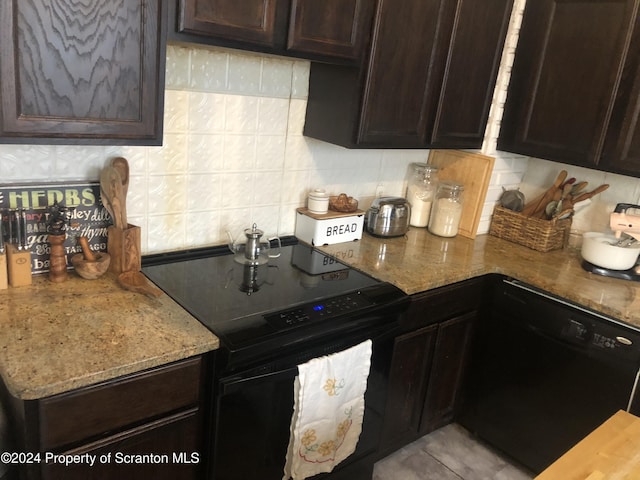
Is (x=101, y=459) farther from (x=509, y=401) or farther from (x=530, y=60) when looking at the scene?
(x=530, y=60)

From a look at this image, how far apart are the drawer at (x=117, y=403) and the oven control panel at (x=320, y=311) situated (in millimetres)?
271

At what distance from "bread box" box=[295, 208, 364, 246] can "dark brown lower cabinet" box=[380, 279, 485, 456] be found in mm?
465

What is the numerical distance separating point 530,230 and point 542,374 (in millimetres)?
702

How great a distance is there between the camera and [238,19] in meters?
1.51

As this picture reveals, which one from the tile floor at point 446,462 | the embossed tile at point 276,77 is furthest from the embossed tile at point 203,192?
the tile floor at point 446,462

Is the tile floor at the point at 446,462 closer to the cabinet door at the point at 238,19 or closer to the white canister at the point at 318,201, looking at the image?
the white canister at the point at 318,201

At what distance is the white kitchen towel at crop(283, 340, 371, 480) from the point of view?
1.61m

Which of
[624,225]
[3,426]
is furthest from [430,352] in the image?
[3,426]

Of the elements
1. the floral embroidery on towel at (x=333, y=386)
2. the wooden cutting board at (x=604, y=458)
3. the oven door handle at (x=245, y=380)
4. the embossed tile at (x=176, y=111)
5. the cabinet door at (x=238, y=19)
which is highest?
the cabinet door at (x=238, y=19)

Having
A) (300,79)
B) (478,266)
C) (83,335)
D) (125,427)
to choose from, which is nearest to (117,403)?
(125,427)

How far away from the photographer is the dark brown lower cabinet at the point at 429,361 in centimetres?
206

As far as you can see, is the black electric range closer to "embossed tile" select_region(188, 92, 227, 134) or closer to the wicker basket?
"embossed tile" select_region(188, 92, 227, 134)

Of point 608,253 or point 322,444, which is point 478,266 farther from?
point 322,444

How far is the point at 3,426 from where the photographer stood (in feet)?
4.55
